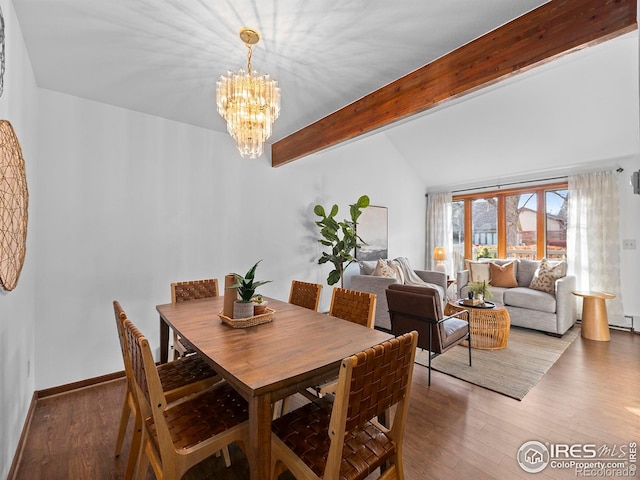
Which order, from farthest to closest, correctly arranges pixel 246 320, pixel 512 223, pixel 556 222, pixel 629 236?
1. pixel 512 223
2. pixel 556 222
3. pixel 629 236
4. pixel 246 320

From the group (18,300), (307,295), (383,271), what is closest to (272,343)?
(307,295)

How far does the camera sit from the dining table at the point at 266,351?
3.56 feet

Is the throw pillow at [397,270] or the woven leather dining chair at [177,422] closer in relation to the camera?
the woven leather dining chair at [177,422]

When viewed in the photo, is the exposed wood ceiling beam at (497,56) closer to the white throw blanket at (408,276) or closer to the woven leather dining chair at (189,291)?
the woven leather dining chair at (189,291)

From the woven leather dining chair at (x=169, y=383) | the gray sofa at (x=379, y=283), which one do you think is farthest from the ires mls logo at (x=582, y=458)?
the gray sofa at (x=379, y=283)

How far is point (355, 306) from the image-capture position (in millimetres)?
2168

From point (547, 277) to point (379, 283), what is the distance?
2.45 metres

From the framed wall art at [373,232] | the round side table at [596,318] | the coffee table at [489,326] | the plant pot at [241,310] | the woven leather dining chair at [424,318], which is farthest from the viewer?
the framed wall art at [373,232]

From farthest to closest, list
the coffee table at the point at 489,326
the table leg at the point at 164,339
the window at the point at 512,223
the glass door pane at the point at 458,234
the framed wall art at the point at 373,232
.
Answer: the glass door pane at the point at 458,234 < the framed wall art at the point at 373,232 < the window at the point at 512,223 < the coffee table at the point at 489,326 < the table leg at the point at 164,339

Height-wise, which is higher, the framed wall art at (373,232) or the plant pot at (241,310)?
the framed wall art at (373,232)

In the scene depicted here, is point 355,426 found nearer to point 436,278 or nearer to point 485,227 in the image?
point 436,278

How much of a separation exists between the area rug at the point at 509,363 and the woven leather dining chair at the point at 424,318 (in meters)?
0.33

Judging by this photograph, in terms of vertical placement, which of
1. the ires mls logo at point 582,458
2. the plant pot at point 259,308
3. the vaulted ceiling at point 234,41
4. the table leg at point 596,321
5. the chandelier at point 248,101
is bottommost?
the ires mls logo at point 582,458

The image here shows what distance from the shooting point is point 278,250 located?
13.0 ft
